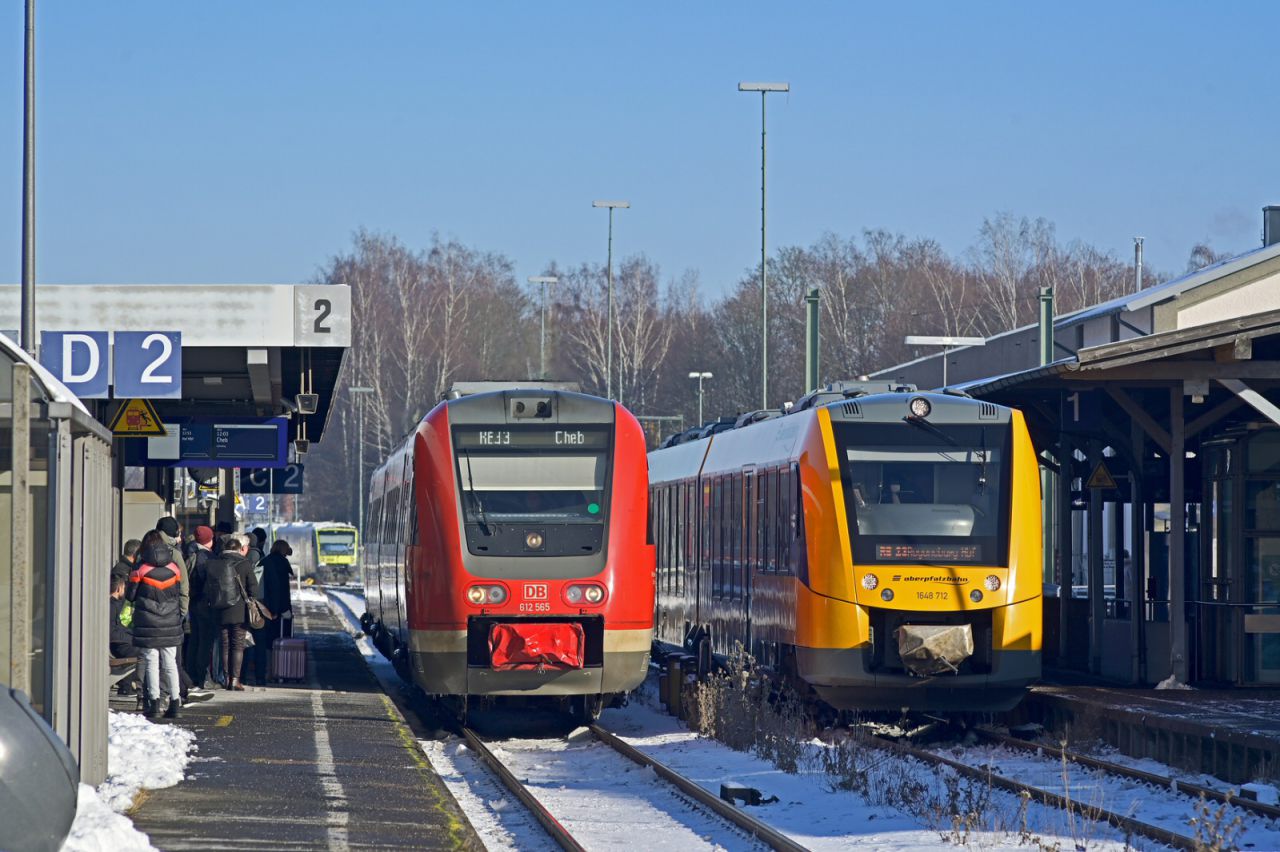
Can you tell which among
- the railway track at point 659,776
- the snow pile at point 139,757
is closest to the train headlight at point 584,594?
the railway track at point 659,776

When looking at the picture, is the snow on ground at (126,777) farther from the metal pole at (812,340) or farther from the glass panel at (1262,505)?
the metal pole at (812,340)

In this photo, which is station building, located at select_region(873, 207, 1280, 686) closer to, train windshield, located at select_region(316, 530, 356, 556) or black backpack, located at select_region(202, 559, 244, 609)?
black backpack, located at select_region(202, 559, 244, 609)

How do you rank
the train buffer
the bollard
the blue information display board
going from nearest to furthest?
1. the train buffer
2. the bollard
3. the blue information display board

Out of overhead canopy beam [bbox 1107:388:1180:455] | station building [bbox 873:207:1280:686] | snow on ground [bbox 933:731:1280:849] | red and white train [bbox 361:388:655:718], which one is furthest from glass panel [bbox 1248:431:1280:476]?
red and white train [bbox 361:388:655:718]

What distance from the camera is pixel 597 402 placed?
17141 millimetres

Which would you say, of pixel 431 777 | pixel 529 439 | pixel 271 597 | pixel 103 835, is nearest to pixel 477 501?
pixel 529 439

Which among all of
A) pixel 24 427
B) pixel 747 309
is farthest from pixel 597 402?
pixel 747 309

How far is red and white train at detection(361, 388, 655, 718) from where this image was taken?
16.5 metres

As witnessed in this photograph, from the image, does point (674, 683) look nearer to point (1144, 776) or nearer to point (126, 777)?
point (1144, 776)

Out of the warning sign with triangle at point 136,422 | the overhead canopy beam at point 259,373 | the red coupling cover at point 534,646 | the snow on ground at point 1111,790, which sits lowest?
the snow on ground at point 1111,790

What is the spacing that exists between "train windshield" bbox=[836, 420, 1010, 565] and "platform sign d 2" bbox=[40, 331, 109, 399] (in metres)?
5.97

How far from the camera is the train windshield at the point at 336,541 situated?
72.9 meters

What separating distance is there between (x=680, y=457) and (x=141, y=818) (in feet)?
42.5

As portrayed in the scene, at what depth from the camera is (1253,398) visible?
56.3 feet
